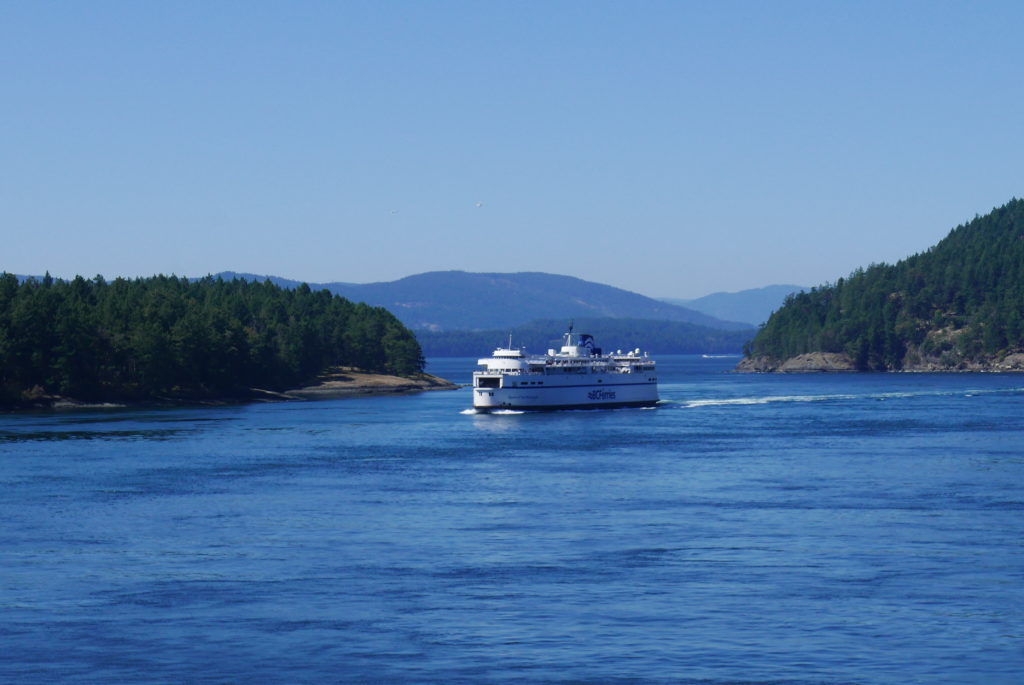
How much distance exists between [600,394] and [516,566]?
115173 mm

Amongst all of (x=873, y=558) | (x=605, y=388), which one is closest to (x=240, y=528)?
(x=873, y=558)

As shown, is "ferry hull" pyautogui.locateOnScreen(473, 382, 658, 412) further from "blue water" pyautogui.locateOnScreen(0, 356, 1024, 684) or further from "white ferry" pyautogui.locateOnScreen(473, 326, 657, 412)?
"blue water" pyautogui.locateOnScreen(0, 356, 1024, 684)

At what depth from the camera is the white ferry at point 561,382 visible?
153 m

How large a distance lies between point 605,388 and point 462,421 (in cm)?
2535

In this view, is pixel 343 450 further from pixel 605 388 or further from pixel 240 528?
pixel 605 388

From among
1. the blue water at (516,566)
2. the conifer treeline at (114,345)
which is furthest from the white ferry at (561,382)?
the blue water at (516,566)

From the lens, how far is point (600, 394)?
529 feet

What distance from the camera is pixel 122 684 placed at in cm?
3130

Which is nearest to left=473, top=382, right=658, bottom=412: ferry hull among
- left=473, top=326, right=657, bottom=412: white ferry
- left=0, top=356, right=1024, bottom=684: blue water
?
left=473, top=326, right=657, bottom=412: white ferry

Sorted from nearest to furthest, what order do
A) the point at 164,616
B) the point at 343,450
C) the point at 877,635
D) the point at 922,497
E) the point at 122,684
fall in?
the point at 122,684, the point at 877,635, the point at 164,616, the point at 922,497, the point at 343,450

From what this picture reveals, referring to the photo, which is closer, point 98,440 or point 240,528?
point 240,528

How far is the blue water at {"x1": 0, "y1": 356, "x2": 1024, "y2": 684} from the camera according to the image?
33.5 m

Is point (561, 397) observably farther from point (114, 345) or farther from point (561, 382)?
point (114, 345)

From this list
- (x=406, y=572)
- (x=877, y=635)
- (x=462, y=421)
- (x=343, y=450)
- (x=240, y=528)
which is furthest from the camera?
(x=462, y=421)
